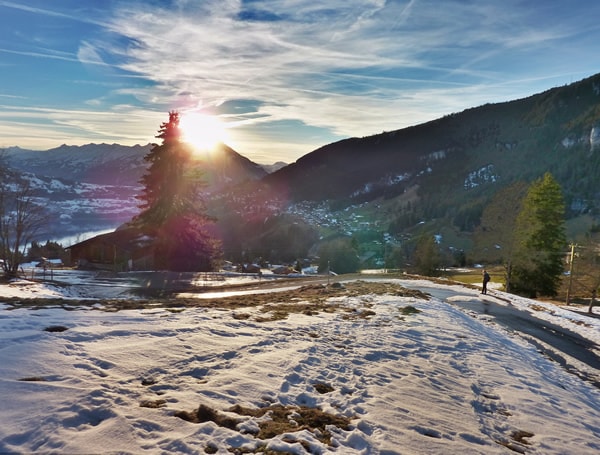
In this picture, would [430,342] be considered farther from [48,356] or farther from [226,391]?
[48,356]

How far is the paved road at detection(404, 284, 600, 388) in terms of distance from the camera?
38.6 feet

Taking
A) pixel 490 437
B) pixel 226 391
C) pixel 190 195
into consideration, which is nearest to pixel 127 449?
pixel 226 391

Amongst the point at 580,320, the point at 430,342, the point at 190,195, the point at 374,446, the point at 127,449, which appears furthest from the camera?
the point at 190,195

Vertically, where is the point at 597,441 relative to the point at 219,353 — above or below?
below

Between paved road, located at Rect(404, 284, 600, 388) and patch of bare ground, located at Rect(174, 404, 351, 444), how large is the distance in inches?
334

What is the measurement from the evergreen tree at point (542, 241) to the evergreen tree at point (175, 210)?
3207 cm

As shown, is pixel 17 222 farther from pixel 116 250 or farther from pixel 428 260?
pixel 428 260

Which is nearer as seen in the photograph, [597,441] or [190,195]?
[597,441]

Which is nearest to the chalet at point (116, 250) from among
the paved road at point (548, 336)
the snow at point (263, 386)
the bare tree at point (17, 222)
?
the bare tree at point (17, 222)

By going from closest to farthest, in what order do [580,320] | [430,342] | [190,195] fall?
[430,342] → [580,320] → [190,195]

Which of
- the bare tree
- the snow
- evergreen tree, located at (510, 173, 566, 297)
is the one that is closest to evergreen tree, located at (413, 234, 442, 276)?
evergreen tree, located at (510, 173, 566, 297)

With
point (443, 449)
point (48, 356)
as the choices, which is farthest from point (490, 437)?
point (48, 356)

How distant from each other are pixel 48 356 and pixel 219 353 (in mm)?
2991

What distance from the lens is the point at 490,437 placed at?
235 inches
